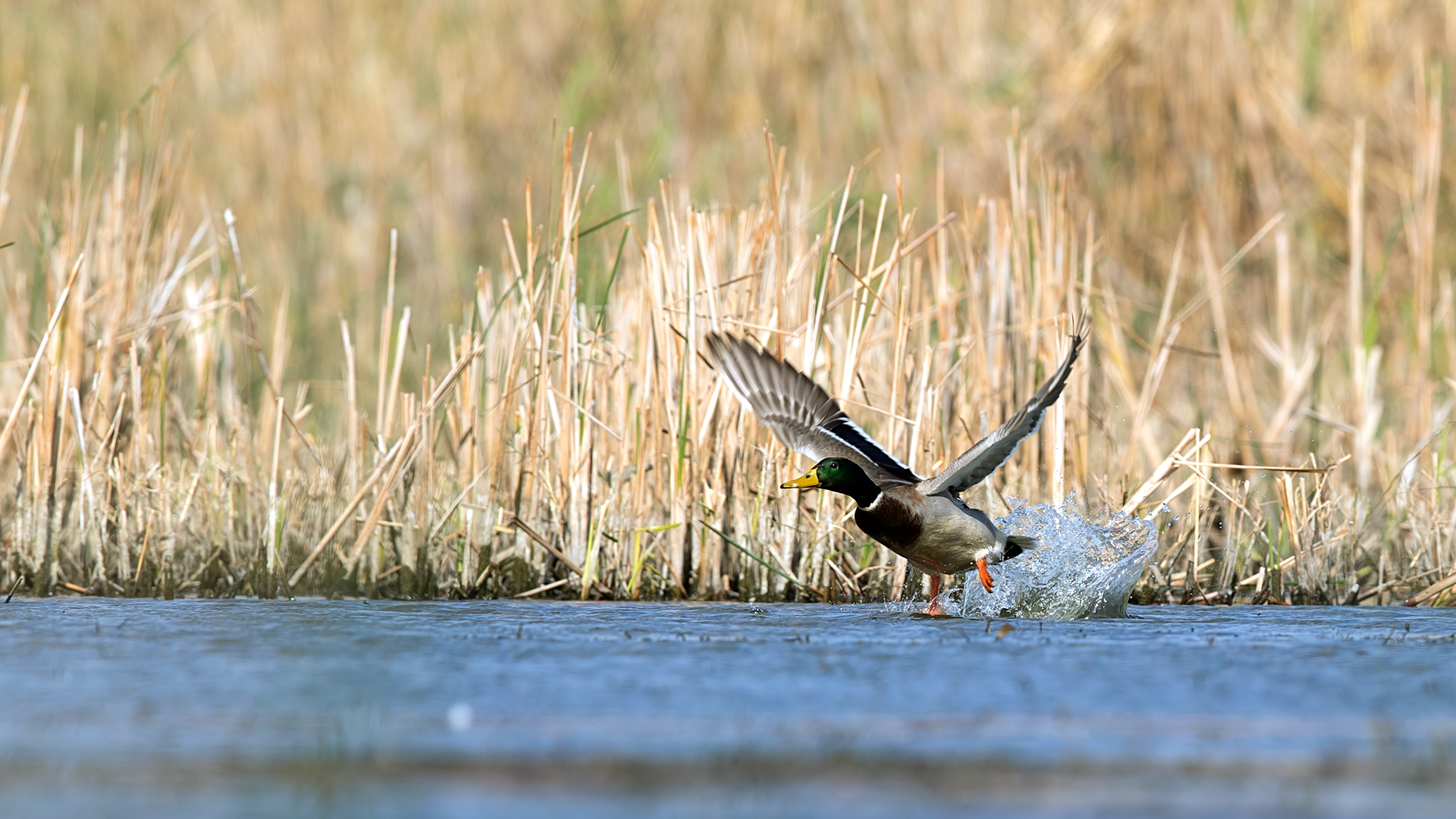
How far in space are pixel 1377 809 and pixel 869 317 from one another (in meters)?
3.87

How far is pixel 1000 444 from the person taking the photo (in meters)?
5.57

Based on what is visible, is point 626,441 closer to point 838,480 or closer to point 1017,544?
point 838,480

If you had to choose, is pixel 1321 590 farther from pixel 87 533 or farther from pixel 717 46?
pixel 717 46

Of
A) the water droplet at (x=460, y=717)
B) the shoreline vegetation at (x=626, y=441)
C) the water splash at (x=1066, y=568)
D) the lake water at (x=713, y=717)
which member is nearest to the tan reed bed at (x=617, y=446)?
the shoreline vegetation at (x=626, y=441)

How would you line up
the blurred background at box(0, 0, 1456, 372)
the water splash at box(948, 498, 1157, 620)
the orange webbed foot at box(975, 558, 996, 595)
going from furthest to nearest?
A: 1. the blurred background at box(0, 0, 1456, 372)
2. the orange webbed foot at box(975, 558, 996, 595)
3. the water splash at box(948, 498, 1157, 620)

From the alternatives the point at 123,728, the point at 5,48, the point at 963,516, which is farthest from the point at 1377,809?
the point at 5,48

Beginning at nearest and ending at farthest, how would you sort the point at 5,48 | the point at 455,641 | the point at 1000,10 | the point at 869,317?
the point at 455,641 < the point at 869,317 < the point at 1000,10 < the point at 5,48

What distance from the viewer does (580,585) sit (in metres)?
6.11

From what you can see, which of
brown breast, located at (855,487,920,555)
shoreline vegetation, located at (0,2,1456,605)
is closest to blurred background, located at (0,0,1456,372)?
shoreline vegetation, located at (0,2,1456,605)

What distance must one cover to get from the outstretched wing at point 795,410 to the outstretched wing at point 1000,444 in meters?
0.23

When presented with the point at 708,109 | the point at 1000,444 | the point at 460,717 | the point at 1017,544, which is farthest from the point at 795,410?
the point at 708,109

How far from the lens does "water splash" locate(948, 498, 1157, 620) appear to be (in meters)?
5.72

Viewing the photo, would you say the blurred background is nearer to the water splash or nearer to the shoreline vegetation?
the shoreline vegetation

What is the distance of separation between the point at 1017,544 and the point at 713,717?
3058 mm
